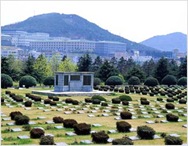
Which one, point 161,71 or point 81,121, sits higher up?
point 161,71

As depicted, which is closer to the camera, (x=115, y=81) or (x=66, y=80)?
(x=66, y=80)

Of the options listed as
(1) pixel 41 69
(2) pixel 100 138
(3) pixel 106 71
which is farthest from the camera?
(1) pixel 41 69

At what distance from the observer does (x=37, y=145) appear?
11.8 m

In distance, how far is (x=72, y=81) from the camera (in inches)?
1447

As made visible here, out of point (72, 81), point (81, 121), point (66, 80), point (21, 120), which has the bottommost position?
point (81, 121)

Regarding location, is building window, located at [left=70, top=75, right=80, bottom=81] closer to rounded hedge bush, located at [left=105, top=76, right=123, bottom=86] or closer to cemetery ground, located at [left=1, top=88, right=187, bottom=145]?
cemetery ground, located at [left=1, top=88, right=187, bottom=145]

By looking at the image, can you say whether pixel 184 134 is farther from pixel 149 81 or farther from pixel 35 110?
pixel 149 81

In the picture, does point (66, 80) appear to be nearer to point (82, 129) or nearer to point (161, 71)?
point (82, 129)

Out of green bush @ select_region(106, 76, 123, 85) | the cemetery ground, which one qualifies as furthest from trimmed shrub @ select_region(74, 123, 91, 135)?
green bush @ select_region(106, 76, 123, 85)

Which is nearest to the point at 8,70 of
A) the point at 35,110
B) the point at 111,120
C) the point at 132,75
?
the point at 132,75

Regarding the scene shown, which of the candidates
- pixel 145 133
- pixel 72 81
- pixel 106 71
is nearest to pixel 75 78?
pixel 72 81

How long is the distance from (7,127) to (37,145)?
4.63 metres

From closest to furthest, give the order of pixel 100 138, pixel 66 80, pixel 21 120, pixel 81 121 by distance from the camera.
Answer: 1. pixel 100 138
2. pixel 21 120
3. pixel 81 121
4. pixel 66 80

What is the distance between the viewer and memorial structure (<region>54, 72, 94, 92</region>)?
118 feet
